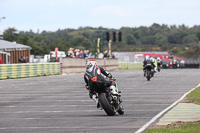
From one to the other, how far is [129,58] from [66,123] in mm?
81433

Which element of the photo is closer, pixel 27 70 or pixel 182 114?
pixel 182 114

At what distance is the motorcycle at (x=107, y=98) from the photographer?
1255cm

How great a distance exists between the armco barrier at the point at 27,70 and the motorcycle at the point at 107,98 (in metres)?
23.7

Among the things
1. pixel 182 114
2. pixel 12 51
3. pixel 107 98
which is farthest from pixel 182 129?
pixel 12 51

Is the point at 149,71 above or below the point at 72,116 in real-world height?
above

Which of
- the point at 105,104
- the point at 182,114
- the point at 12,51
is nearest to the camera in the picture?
the point at 105,104

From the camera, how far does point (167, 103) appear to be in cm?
1645

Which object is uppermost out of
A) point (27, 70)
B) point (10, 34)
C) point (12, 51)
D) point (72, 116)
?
point (10, 34)

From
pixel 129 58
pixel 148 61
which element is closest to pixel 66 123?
pixel 148 61

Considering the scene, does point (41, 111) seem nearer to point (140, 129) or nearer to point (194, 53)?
point (140, 129)

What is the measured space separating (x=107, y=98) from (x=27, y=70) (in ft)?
88.9

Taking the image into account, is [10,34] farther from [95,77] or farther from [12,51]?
[95,77]

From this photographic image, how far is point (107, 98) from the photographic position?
12883 mm

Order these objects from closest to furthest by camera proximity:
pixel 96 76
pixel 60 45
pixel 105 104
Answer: pixel 105 104 < pixel 96 76 < pixel 60 45
